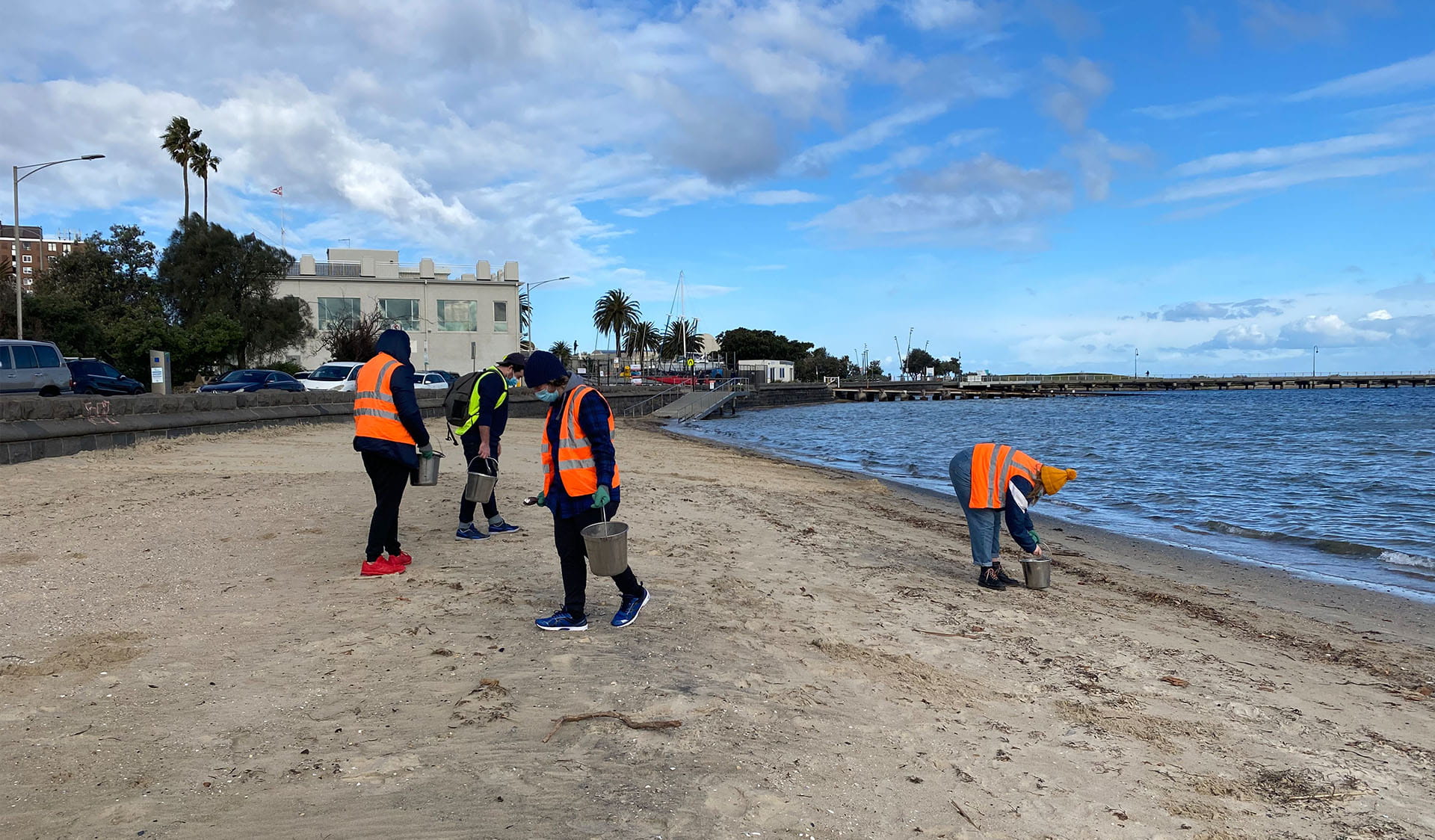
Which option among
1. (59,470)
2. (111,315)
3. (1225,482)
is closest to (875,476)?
(1225,482)

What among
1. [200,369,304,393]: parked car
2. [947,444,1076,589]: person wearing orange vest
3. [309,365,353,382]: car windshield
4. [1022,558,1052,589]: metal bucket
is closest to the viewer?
[947,444,1076,589]: person wearing orange vest

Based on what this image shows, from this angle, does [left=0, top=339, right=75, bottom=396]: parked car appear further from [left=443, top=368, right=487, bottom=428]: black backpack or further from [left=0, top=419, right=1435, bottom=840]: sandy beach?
[left=443, top=368, right=487, bottom=428]: black backpack

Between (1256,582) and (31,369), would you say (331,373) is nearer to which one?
(31,369)

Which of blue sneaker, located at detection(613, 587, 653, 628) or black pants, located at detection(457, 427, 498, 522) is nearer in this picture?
blue sneaker, located at detection(613, 587, 653, 628)

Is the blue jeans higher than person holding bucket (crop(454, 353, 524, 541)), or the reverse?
person holding bucket (crop(454, 353, 524, 541))

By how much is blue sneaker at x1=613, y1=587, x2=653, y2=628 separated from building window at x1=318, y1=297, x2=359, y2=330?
198 ft

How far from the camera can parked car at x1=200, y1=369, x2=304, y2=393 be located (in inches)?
1103

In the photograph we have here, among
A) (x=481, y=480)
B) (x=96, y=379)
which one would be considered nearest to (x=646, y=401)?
(x=96, y=379)

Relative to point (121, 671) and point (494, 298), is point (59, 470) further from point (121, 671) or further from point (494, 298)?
point (494, 298)

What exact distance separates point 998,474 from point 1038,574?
1.08m

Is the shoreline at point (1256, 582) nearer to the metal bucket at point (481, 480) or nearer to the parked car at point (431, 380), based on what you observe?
the metal bucket at point (481, 480)

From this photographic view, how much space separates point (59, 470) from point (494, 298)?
2081 inches

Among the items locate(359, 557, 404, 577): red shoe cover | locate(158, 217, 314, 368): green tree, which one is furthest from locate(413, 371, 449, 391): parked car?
locate(359, 557, 404, 577): red shoe cover

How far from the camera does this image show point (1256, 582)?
10.5m
